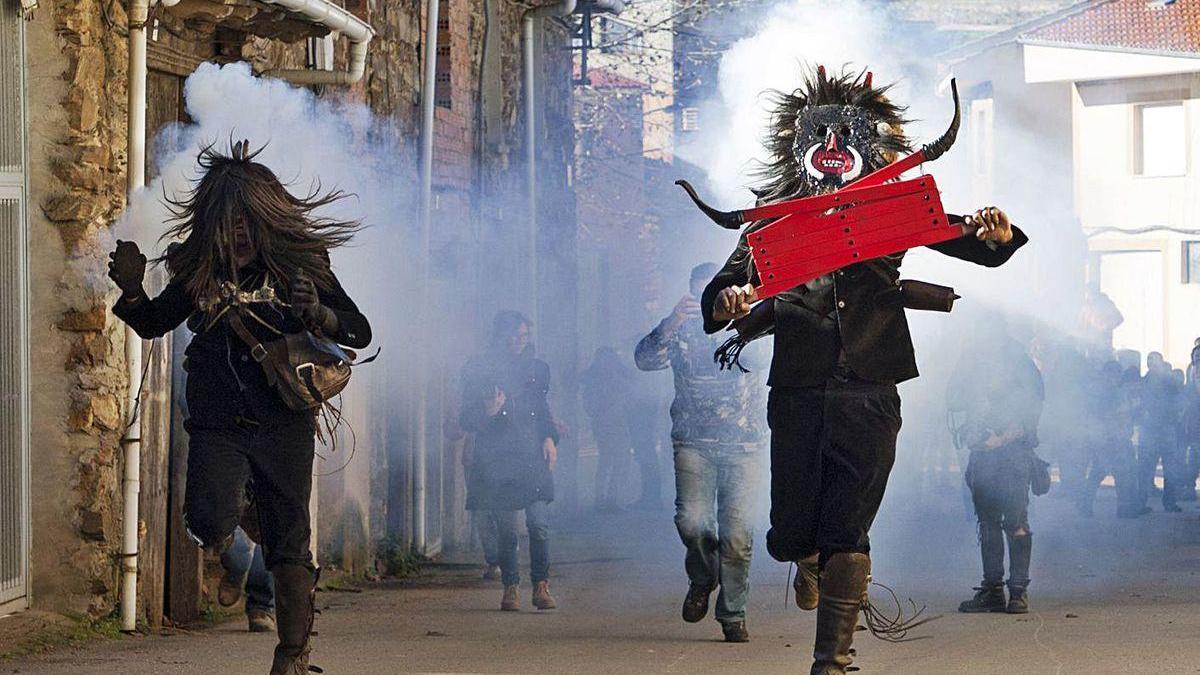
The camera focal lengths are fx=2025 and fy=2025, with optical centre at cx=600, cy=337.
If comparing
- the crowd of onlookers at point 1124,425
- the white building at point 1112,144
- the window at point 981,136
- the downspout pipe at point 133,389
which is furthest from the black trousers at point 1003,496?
the window at point 981,136

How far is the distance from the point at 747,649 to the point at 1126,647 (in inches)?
66.1

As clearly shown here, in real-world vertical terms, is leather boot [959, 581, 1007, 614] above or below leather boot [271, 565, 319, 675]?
below

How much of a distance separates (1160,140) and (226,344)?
28604 mm

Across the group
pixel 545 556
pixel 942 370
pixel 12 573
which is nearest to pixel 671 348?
pixel 545 556

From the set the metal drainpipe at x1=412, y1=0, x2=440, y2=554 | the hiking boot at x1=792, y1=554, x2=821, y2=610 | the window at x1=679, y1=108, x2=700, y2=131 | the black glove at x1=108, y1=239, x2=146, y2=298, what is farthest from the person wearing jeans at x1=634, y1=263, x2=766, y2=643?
the window at x1=679, y1=108, x2=700, y2=131

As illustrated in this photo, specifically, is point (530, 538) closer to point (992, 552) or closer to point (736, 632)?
point (736, 632)

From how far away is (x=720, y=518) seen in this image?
9359mm

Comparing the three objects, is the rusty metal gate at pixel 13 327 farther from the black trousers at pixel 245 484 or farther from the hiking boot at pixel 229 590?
the black trousers at pixel 245 484

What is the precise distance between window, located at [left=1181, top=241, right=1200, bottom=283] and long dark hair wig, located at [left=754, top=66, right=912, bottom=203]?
25593 mm

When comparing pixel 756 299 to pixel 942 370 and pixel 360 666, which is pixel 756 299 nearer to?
pixel 360 666

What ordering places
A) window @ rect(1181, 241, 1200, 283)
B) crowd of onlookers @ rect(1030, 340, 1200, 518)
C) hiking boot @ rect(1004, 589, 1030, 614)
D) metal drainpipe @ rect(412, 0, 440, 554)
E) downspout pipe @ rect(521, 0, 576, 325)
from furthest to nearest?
window @ rect(1181, 241, 1200, 283)
crowd of onlookers @ rect(1030, 340, 1200, 518)
downspout pipe @ rect(521, 0, 576, 325)
metal drainpipe @ rect(412, 0, 440, 554)
hiking boot @ rect(1004, 589, 1030, 614)

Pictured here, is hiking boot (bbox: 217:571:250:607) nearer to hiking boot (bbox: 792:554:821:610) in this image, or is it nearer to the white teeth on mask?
hiking boot (bbox: 792:554:821:610)

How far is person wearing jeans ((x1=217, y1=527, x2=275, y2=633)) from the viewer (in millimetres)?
9406

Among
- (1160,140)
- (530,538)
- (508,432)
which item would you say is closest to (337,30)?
(508,432)
